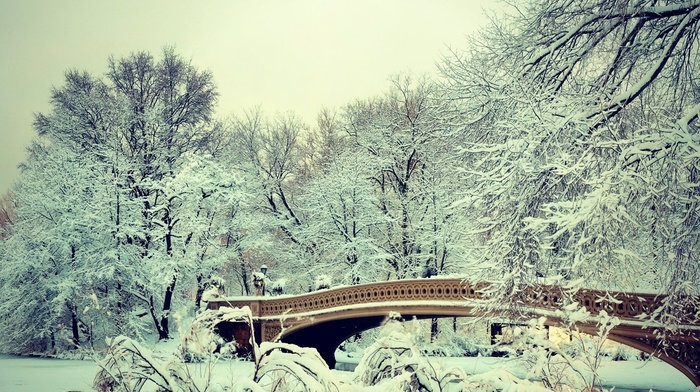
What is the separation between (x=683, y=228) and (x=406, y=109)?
2069 centimetres

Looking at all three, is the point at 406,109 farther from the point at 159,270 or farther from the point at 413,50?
the point at 159,270

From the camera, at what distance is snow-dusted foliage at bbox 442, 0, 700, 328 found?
603 cm

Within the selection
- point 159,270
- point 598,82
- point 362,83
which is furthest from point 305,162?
point 598,82

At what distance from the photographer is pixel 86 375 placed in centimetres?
1400

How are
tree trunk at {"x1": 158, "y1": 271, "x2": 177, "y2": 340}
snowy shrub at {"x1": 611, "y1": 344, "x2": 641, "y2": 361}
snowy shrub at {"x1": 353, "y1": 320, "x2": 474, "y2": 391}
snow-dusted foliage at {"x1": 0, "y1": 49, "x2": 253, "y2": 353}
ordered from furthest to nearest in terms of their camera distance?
tree trunk at {"x1": 158, "y1": 271, "x2": 177, "y2": 340}, snowy shrub at {"x1": 611, "y1": 344, "x2": 641, "y2": 361}, snow-dusted foliage at {"x1": 0, "y1": 49, "x2": 253, "y2": 353}, snowy shrub at {"x1": 353, "y1": 320, "x2": 474, "y2": 391}

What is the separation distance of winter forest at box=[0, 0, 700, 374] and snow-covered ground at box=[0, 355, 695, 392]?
5.15 feet

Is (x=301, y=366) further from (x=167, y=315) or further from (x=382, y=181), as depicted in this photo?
(x=382, y=181)

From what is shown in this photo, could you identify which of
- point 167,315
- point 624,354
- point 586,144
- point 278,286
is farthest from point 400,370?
point 624,354

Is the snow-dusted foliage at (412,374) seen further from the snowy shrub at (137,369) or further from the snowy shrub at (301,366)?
the snowy shrub at (137,369)

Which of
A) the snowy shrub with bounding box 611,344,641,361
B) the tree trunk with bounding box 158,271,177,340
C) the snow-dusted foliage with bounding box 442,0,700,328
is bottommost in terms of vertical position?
the snowy shrub with bounding box 611,344,641,361

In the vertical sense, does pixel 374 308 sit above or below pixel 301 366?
below

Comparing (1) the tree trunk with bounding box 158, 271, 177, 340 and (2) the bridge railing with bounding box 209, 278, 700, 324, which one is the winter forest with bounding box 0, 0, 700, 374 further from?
(2) the bridge railing with bounding box 209, 278, 700, 324

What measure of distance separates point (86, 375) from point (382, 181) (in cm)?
1506

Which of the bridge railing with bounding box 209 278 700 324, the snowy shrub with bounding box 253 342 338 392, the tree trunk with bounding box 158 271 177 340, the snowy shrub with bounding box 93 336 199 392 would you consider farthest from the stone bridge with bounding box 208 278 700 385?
the snowy shrub with bounding box 253 342 338 392
